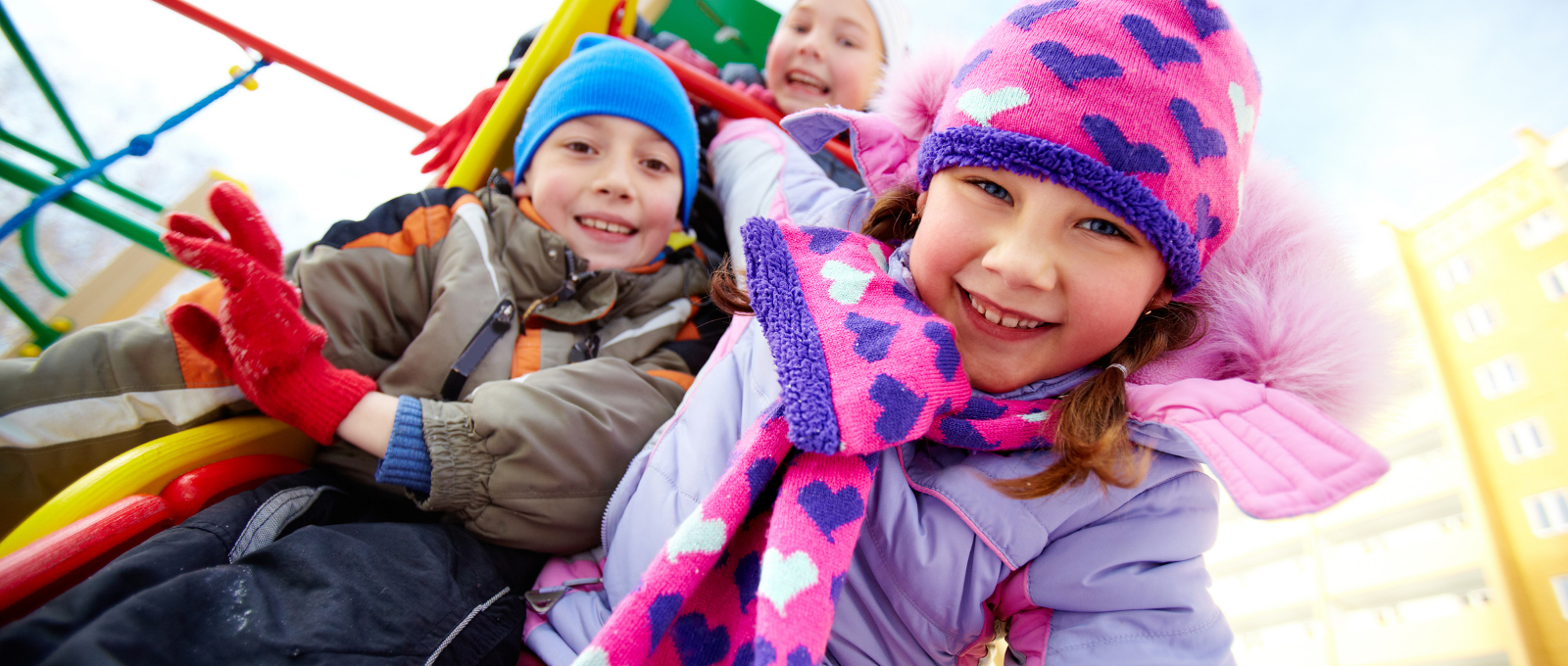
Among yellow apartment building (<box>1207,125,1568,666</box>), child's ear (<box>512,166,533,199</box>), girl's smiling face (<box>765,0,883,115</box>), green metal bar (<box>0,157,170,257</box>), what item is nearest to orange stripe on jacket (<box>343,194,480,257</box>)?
child's ear (<box>512,166,533,199</box>)

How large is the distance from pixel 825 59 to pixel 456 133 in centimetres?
89

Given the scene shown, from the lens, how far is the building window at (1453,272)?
6.11ft

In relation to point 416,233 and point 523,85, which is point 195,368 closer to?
point 416,233

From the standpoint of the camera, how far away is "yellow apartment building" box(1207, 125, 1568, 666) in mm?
1619

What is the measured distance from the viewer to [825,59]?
1608 mm

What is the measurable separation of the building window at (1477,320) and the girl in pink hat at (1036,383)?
1747mm

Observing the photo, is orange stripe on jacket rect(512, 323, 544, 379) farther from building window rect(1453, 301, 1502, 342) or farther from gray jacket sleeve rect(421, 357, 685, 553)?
building window rect(1453, 301, 1502, 342)

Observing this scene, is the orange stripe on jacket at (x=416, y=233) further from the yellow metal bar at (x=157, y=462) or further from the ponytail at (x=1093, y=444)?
the ponytail at (x=1093, y=444)

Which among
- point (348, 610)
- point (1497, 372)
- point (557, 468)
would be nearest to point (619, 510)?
point (557, 468)

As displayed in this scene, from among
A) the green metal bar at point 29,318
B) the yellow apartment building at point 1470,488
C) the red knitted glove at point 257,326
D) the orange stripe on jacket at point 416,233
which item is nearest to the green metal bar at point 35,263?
the green metal bar at point 29,318

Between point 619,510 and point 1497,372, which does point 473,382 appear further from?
point 1497,372

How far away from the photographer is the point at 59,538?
576mm

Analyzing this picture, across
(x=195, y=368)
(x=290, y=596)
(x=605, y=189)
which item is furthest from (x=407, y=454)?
(x=605, y=189)

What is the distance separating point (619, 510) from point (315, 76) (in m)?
1.28
